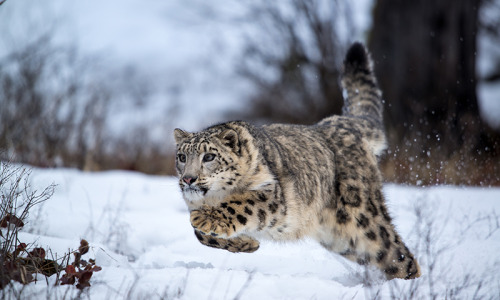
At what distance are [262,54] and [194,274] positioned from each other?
1527 centimetres

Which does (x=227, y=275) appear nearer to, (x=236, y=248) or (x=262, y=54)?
(x=236, y=248)

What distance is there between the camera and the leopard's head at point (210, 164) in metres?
4.30

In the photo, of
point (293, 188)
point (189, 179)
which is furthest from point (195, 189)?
point (293, 188)

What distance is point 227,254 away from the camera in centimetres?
538

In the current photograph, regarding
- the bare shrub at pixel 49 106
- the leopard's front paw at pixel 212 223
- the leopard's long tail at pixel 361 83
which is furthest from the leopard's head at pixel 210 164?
the bare shrub at pixel 49 106

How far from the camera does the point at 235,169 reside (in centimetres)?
446

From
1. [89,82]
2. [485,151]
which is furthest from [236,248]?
[89,82]

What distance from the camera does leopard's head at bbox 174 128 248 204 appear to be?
4297 mm

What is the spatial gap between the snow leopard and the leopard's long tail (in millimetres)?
400

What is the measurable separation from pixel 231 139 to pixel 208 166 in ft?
1.16

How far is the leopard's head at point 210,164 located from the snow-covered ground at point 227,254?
659 mm

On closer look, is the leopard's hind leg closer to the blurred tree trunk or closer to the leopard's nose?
the leopard's nose

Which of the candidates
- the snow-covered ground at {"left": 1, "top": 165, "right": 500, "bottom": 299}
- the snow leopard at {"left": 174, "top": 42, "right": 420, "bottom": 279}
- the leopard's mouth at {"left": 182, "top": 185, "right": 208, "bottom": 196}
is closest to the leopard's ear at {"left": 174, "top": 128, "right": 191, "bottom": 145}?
the snow leopard at {"left": 174, "top": 42, "right": 420, "bottom": 279}

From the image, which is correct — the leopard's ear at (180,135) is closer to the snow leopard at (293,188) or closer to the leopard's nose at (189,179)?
the snow leopard at (293,188)
